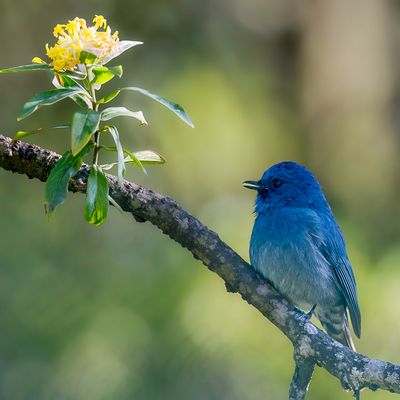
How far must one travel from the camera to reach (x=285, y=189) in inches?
236

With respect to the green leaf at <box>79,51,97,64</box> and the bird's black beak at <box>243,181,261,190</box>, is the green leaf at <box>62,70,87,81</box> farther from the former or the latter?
the bird's black beak at <box>243,181,261,190</box>

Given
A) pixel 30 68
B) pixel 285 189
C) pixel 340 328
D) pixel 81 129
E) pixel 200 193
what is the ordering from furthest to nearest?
pixel 200 193 → pixel 285 189 → pixel 340 328 → pixel 30 68 → pixel 81 129

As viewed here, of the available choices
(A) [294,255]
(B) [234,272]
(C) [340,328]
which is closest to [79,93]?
(B) [234,272]

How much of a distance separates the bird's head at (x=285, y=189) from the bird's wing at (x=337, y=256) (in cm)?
22

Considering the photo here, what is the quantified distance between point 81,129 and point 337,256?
3.07 meters

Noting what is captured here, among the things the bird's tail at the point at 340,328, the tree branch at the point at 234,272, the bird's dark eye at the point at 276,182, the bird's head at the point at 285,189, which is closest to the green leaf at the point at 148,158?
the tree branch at the point at 234,272

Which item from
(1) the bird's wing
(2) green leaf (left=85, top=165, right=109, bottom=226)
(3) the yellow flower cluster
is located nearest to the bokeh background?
(1) the bird's wing

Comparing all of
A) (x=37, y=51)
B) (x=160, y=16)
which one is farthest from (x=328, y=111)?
(x=37, y=51)

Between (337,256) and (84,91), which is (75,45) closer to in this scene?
(84,91)

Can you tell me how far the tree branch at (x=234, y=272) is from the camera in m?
3.95

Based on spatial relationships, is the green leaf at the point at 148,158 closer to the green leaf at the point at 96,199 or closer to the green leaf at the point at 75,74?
the green leaf at the point at 96,199

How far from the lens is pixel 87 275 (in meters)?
7.00

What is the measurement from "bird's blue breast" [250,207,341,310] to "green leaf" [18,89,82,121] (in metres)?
2.31

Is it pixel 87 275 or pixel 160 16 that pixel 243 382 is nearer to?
pixel 87 275
